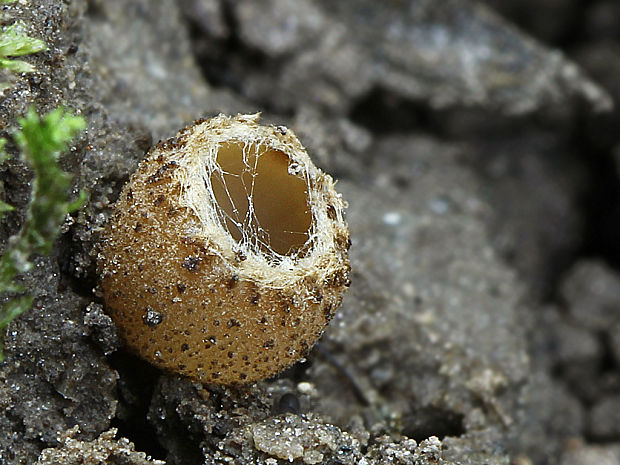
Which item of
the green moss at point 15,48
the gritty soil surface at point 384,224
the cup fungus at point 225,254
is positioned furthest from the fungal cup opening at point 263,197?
the green moss at point 15,48

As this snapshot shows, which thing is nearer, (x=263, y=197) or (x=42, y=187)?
(x=42, y=187)

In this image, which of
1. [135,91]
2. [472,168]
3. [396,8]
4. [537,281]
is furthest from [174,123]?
[537,281]

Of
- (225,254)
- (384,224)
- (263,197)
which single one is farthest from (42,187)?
(384,224)

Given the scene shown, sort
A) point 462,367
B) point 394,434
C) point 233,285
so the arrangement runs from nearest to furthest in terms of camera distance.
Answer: point 233,285 < point 394,434 < point 462,367

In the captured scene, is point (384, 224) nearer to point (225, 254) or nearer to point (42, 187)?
point (225, 254)

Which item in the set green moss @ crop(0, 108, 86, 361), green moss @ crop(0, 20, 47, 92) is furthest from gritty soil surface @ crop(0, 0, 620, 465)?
green moss @ crop(0, 108, 86, 361)

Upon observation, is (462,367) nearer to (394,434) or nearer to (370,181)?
(394,434)
